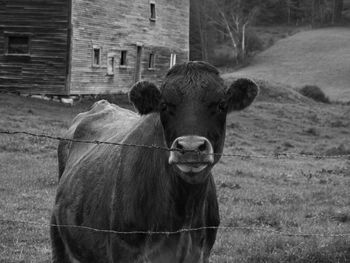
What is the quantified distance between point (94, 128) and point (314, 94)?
41908 mm

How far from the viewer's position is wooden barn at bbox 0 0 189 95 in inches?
1289

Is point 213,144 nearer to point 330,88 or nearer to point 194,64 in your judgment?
point 194,64

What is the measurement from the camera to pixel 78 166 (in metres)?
6.75

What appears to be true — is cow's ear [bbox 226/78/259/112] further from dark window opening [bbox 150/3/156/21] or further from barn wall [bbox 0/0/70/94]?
dark window opening [bbox 150/3/156/21]

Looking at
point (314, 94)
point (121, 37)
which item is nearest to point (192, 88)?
point (121, 37)

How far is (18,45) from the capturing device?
109 feet

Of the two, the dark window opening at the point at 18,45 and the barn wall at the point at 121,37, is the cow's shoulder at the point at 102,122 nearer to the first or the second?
the barn wall at the point at 121,37

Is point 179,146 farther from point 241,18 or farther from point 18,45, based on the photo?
point 241,18

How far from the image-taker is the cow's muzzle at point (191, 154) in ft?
14.6

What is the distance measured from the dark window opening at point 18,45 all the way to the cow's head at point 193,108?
96.3 feet

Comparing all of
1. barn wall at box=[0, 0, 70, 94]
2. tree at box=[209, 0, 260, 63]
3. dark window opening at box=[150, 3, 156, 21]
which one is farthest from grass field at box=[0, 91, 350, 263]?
tree at box=[209, 0, 260, 63]

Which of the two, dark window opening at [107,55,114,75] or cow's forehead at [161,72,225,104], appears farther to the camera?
dark window opening at [107,55,114,75]

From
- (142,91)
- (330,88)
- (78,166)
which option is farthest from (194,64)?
(330,88)

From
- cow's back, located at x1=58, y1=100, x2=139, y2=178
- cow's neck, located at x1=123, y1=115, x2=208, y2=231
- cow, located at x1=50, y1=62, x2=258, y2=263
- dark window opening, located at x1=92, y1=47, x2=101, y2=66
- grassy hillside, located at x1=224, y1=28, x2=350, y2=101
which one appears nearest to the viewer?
cow, located at x1=50, y1=62, x2=258, y2=263
